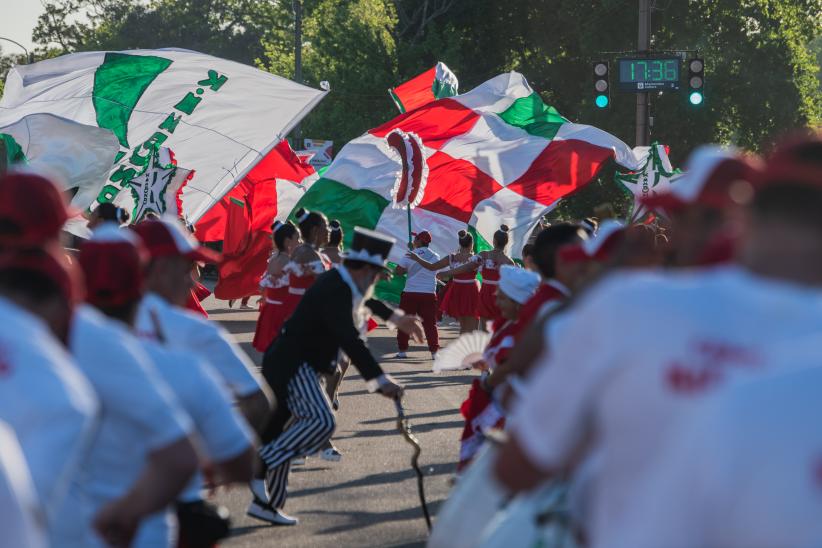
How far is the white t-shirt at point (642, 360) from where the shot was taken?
2070 mm

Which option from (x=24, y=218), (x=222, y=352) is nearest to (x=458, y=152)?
(x=222, y=352)

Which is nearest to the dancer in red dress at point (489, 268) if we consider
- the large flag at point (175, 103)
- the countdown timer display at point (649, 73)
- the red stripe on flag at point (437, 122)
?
the red stripe on flag at point (437, 122)

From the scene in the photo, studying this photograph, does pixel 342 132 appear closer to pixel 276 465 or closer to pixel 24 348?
pixel 276 465

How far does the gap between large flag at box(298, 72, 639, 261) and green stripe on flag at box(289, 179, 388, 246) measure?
0.01 m

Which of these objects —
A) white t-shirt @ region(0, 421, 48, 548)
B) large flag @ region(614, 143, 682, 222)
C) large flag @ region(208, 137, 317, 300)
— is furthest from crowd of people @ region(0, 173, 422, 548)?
large flag @ region(614, 143, 682, 222)

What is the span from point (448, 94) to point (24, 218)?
1936 cm

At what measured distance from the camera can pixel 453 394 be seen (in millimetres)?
14148

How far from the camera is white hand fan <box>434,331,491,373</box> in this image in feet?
22.3

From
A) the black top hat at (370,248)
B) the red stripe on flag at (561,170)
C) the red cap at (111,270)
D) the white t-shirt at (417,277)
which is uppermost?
the red cap at (111,270)

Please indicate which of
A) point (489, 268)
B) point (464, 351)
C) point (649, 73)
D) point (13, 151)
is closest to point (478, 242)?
point (489, 268)

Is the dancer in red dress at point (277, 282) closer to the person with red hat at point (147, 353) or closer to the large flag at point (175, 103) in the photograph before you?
the large flag at point (175, 103)

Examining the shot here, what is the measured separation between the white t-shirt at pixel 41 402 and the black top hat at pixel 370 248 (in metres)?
5.52

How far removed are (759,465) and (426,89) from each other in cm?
2115

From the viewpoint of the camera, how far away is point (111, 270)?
3.56 metres
